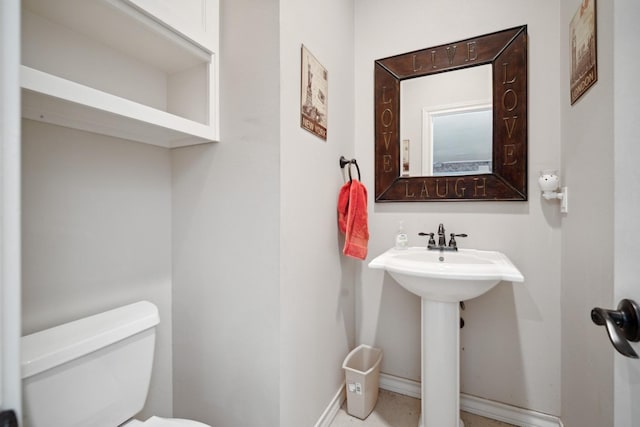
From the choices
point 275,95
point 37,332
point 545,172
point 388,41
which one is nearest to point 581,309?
point 545,172

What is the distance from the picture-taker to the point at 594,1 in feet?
3.19

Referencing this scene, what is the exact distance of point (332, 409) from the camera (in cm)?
150

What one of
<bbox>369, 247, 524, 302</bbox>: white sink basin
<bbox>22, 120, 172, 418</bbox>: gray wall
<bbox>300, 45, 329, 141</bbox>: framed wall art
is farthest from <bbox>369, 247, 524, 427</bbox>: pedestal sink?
<bbox>22, 120, 172, 418</bbox>: gray wall

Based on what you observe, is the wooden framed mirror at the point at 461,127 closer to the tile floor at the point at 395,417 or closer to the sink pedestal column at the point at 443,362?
the sink pedestal column at the point at 443,362

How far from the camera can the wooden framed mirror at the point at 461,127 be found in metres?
1.45

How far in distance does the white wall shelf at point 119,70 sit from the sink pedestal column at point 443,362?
131 centimetres

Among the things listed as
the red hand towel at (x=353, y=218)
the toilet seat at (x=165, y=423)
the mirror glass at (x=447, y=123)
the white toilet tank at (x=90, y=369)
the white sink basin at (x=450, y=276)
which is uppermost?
the mirror glass at (x=447, y=123)

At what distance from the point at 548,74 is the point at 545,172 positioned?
52 centimetres

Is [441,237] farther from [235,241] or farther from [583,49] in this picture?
[235,241]

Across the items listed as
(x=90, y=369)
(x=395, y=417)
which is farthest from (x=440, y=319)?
(x=90, y=369)

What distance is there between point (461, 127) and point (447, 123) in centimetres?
8

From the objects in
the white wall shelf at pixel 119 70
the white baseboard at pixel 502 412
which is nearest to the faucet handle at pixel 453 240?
the white baseboard at pixel 502 412

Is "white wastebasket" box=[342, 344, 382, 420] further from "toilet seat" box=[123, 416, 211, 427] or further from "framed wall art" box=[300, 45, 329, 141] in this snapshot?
"framed wall art" box=[300, 45, 329, 141]

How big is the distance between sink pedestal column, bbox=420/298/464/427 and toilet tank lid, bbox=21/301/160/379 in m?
1.20
